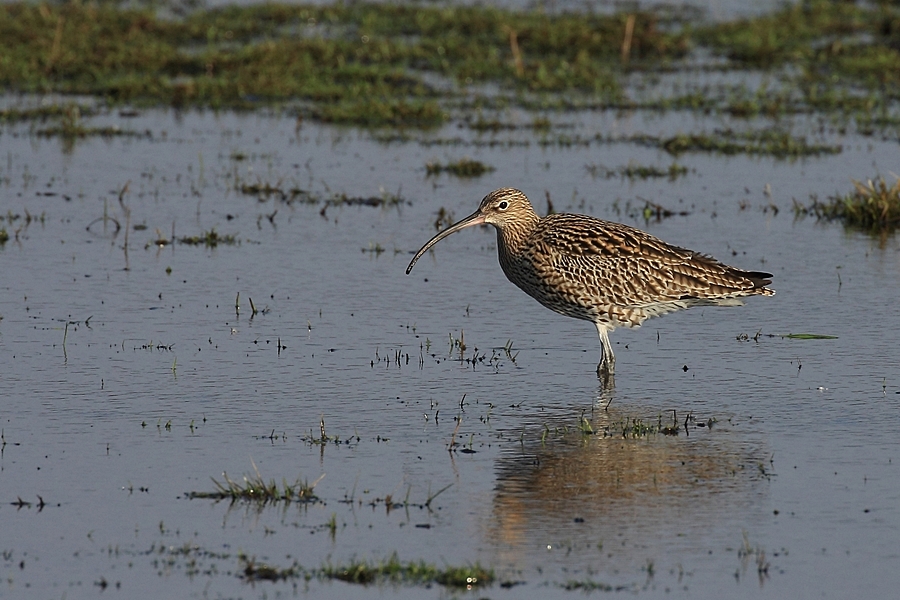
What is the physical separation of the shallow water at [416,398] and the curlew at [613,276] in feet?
1.23

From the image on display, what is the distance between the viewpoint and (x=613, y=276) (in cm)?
1074

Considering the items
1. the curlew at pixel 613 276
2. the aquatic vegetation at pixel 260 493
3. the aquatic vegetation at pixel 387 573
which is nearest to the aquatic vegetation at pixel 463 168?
the curlew at pixel 613 276

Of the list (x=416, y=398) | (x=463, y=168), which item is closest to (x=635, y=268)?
(x=416, y=398)

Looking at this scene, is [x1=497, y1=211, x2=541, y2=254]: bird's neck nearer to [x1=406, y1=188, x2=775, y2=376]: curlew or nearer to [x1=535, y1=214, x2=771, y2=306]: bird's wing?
[x1=406, y1=188, x2=775, y2=376]: curlew

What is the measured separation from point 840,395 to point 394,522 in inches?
143

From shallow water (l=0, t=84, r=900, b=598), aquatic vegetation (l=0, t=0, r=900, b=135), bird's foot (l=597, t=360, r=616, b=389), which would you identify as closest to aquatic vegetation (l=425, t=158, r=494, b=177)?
shallow water (l=0, t=84, r=900, b=598)

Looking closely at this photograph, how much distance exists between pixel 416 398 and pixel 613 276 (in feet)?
5.97

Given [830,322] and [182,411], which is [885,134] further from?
[182,411]

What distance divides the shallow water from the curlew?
375 mm

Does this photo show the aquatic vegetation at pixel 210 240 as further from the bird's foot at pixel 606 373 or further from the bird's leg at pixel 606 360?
the bird's foot at pixel 606 373

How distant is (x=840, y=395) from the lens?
32.4 feet

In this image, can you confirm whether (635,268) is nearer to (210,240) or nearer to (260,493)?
(260,493)

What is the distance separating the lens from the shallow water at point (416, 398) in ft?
23.2

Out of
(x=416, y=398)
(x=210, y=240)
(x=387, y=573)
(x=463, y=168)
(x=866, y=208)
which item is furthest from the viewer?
(x=463, y=168)
